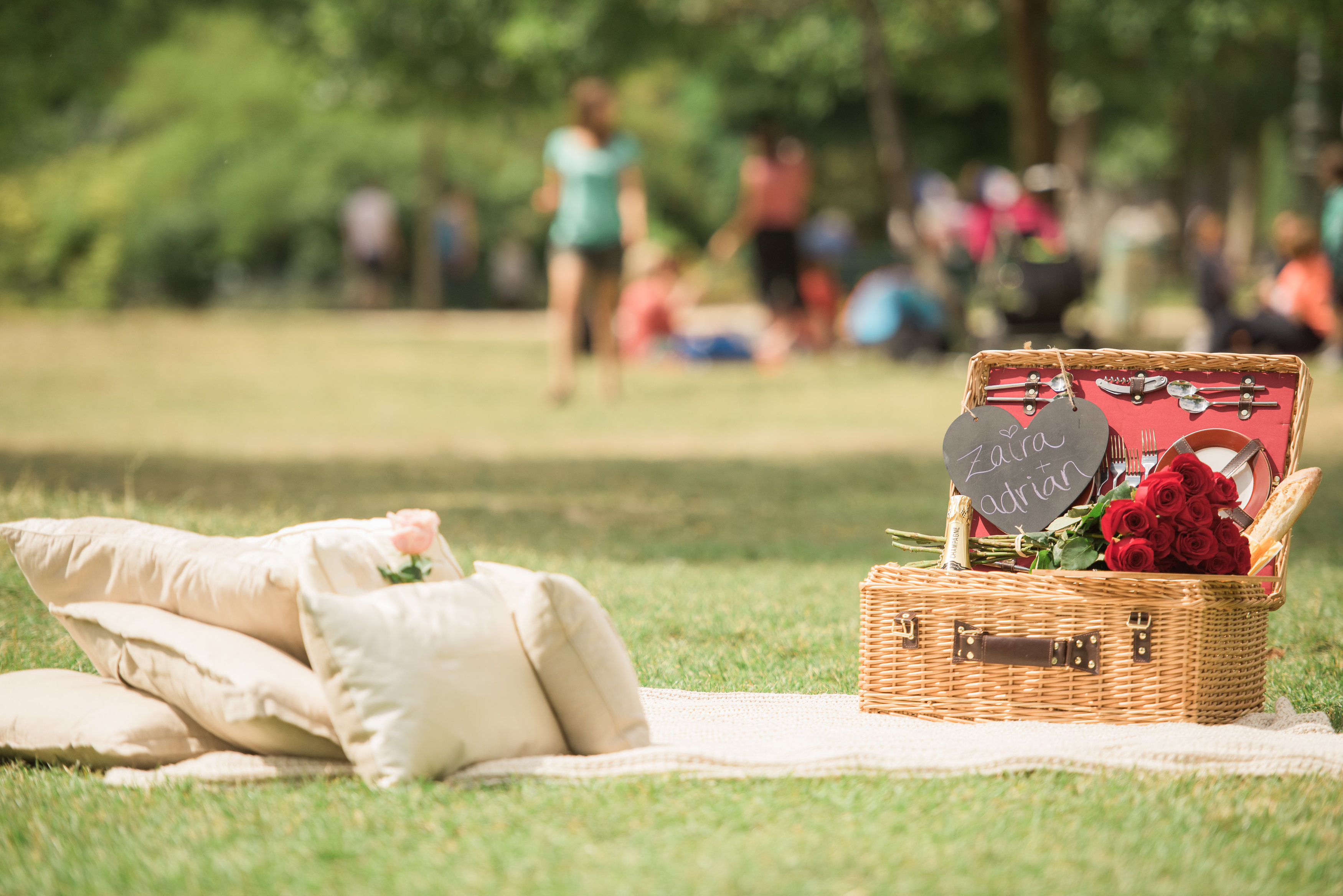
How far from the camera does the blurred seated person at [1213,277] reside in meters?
12.8

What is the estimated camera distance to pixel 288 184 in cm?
2853

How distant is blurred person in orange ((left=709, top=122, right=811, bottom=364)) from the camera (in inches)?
555

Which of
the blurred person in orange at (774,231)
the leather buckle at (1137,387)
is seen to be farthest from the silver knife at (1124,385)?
the blurred person in orange at (774,231)

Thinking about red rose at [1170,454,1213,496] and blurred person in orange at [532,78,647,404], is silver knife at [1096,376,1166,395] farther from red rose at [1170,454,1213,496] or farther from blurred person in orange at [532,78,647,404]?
blurred person in orange at [532,78,647,404]

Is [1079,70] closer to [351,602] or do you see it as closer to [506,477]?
[506,477]

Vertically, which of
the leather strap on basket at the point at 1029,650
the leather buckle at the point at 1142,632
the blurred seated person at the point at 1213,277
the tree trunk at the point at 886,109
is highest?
the tree trunk at the point at 886,109

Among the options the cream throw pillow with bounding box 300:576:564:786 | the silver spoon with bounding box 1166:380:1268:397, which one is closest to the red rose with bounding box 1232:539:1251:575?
the silver spoon with bounding box 1166:380:1268:397

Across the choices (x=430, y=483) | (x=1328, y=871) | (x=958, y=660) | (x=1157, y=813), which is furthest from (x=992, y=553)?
(x=430, y=483)

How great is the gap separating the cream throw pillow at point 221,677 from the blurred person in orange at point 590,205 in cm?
752

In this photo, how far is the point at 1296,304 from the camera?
1222 cm

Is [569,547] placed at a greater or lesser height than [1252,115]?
lesser

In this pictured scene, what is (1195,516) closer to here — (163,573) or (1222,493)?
(1222,493)

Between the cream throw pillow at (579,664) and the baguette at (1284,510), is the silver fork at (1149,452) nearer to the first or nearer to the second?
the baguette at (1284,510)

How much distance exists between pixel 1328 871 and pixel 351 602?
189cm
